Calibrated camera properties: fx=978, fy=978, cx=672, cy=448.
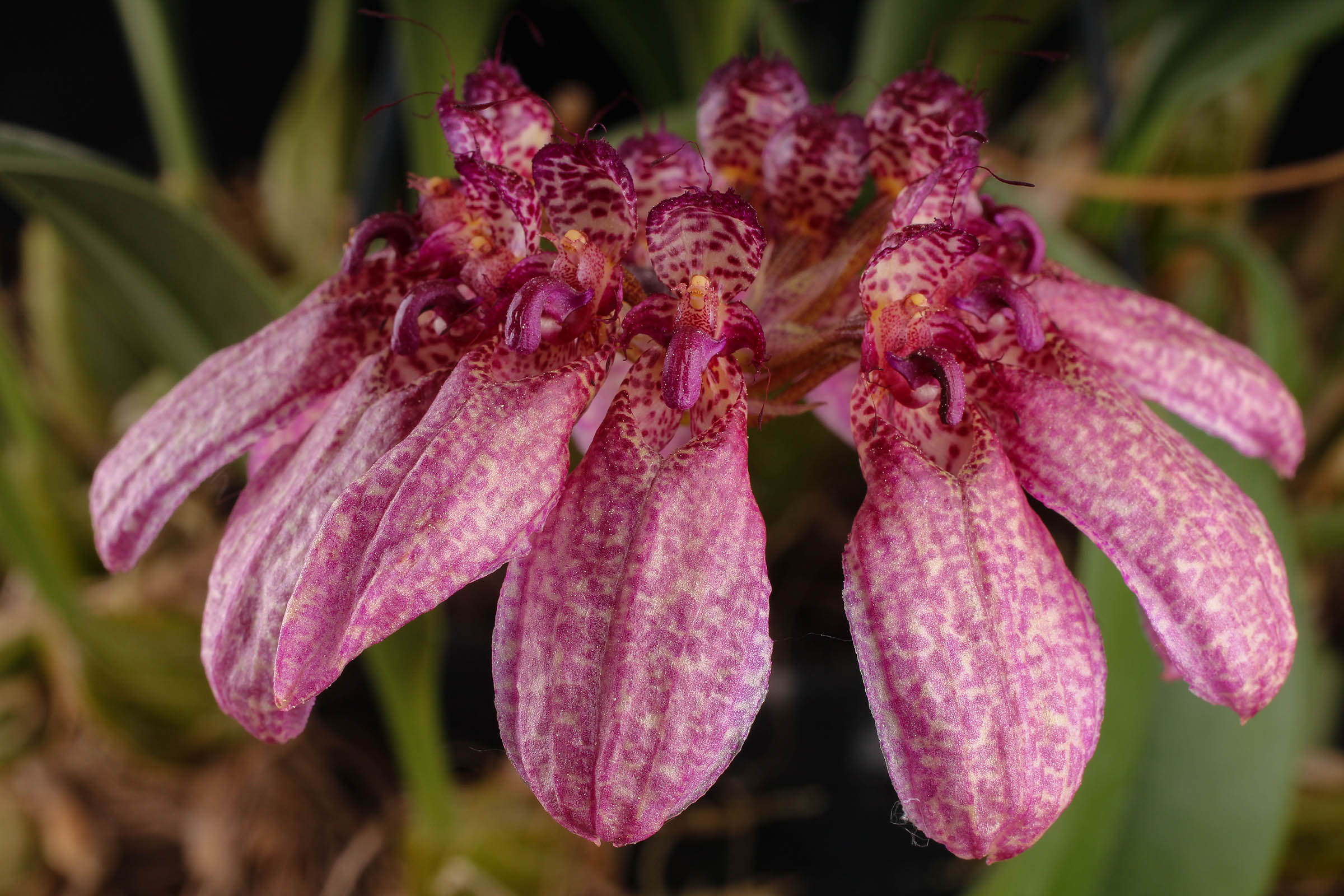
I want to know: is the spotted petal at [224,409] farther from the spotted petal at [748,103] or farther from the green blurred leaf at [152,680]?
the green blurred leaf at [152,680]

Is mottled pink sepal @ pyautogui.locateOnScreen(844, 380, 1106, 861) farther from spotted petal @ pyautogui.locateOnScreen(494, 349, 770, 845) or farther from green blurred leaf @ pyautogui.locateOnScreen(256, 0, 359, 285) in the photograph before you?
green blurred leaf @ pyautogui.locateOnScreen(256, 0, 359, 285)

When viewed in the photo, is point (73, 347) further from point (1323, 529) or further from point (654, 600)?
point (1323, 529)

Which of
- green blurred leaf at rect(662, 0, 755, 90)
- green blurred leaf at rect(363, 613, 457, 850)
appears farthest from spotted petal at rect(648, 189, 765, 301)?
green blurred leaf at rect(662, 0, 755, 90)

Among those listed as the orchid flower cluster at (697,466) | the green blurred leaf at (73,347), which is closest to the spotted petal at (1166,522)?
the orchid flower cluster at (697,466)

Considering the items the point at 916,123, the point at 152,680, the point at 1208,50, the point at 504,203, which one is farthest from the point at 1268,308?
the point at 152,680

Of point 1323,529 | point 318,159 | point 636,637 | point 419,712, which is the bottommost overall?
point 1323,529
